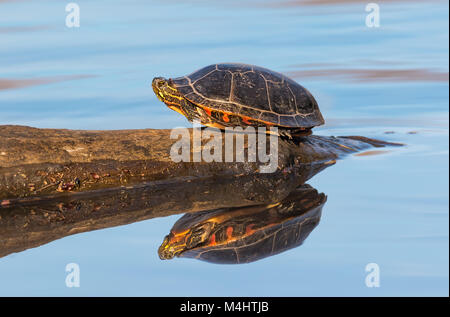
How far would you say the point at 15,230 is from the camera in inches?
251

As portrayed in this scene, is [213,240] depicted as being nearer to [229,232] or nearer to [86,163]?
[229,232]

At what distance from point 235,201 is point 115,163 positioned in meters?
1.38

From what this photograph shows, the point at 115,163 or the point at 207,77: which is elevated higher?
the point at 207,77

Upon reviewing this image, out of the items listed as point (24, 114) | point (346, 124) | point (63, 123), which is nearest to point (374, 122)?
point (346, 124)

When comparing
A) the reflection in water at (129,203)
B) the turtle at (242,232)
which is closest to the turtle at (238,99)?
the reflection in water at (129,203)

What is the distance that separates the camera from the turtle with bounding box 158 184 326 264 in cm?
593

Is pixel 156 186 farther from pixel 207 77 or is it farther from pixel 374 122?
pixel 374 122

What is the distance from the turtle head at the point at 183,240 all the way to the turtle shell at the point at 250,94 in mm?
1967

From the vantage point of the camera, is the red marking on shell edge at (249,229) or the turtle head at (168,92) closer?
the red marking on shell edge at (249,229)

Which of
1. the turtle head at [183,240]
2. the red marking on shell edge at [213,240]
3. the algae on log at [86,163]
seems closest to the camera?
the turtle head at [183,240]

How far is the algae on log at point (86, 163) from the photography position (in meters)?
7.17

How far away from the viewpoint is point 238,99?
8.09 metres

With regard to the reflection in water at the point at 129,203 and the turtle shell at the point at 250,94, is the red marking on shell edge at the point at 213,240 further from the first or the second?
the turtle shell at the point at 250,94

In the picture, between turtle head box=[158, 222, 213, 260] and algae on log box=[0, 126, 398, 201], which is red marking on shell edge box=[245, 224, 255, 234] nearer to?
turtle head box=[158, 222, 213, 260]
